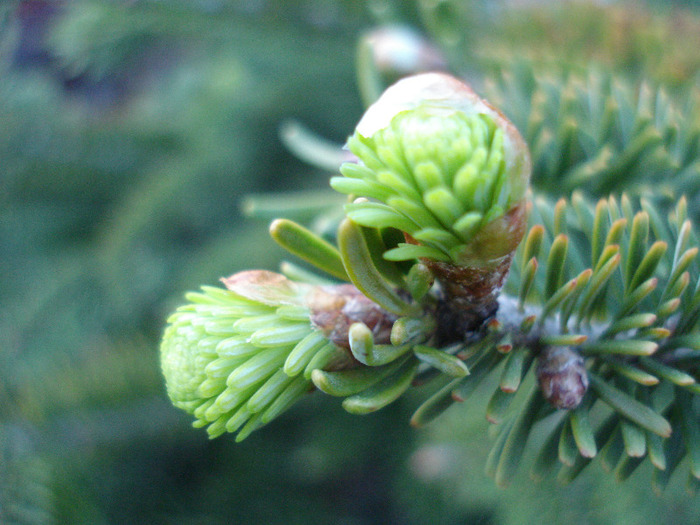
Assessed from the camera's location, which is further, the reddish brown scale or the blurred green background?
the blurred green background

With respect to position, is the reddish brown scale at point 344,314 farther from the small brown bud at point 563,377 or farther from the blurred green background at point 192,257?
the blurred green background at point 192,257

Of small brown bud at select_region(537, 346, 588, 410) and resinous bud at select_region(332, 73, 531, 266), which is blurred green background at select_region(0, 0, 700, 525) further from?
resinous bud at select_region(332, 73, 531, 266)

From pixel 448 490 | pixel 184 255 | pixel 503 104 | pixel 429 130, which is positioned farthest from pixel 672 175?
pixel 184 255

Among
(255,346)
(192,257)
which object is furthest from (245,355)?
(192,257)

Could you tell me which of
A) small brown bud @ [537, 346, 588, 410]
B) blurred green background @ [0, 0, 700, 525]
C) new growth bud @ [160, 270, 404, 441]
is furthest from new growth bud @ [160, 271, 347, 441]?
blurred green background @ [0, 0, 700, 525]

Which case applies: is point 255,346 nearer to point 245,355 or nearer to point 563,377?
point 245,355

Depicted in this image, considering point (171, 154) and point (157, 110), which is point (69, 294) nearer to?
point (171, 154)

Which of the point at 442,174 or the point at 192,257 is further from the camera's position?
the point at 192,257
